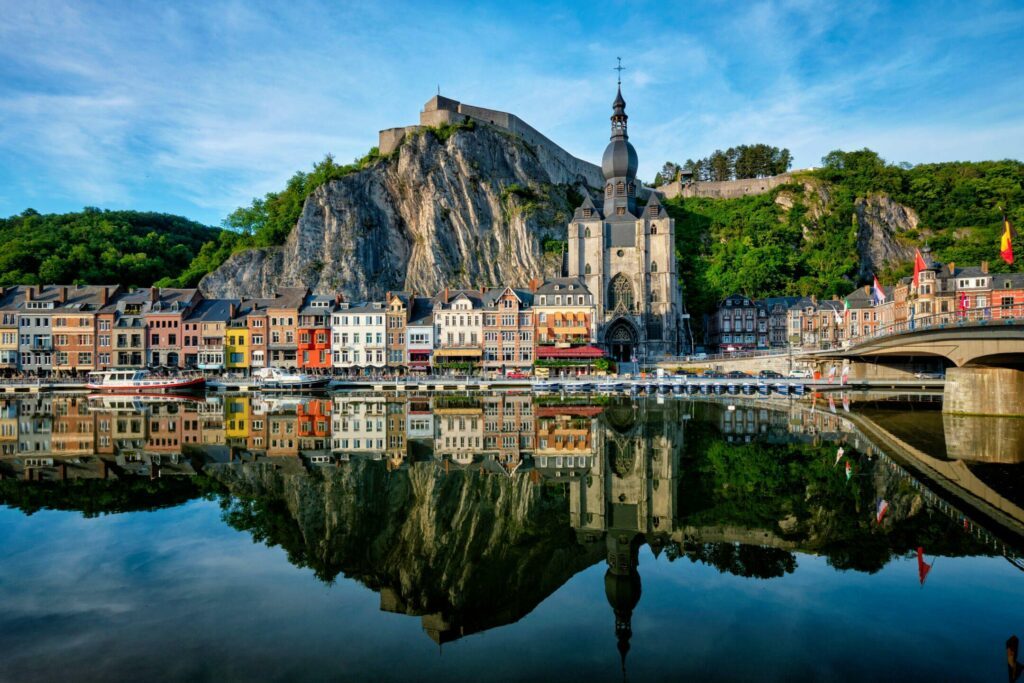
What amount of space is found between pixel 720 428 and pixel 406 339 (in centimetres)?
3503

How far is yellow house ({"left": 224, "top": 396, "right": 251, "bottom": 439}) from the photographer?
26.5 meters

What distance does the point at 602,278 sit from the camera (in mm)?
66312

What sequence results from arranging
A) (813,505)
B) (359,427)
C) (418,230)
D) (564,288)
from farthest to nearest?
(418,230), (564,288), (359,427), (813,505)

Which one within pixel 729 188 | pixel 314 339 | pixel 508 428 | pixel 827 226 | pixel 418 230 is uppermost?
pixel 729 188

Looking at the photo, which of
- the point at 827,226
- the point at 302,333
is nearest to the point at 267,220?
the point at 302,333

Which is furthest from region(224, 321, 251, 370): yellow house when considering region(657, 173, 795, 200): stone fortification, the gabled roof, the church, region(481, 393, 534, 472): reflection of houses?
region(657, 173, 795, 200): stone fortification

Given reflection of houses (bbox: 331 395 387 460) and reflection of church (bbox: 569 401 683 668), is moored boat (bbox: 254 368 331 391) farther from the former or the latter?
reflection of church (bbox: 569 401 683 668)

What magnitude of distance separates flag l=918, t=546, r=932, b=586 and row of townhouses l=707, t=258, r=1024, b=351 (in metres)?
41.3

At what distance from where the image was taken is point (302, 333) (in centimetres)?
5659

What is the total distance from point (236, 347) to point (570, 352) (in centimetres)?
3174

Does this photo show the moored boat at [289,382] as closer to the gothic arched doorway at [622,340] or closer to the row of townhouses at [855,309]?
the gothic arched doorway at [622,340]

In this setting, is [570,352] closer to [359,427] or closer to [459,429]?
[459,429]

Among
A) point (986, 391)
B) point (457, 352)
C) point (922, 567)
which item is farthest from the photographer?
point (457, 352)

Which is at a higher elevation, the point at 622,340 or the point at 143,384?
the point at 622,340
